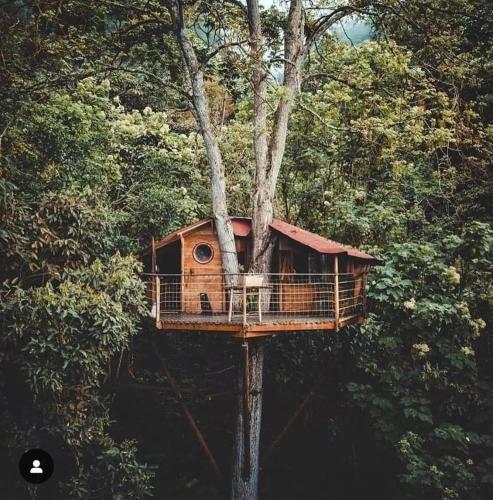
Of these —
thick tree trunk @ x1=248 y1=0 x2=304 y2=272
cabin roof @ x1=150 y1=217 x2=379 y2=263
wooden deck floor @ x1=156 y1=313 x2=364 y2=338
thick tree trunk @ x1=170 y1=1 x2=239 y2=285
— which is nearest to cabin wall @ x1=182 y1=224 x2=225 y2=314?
cabin roof @ x1=150 y1=217 x2=379 y2=263

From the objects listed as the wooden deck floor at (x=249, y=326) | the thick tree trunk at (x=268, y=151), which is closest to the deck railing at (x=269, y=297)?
the thick tree trunk at (x=268, y=151)

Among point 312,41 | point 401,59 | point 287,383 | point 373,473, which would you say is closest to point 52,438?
point 287,383

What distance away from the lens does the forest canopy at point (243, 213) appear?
8.77 m

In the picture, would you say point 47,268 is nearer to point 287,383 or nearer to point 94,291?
point 94,291

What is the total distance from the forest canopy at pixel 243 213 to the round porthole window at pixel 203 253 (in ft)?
6.54

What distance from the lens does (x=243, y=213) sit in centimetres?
1825

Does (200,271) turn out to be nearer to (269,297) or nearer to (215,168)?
(269,297)

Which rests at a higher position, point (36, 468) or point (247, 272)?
point (247, 272)

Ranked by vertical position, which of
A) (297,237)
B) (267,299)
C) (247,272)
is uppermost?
(297,237)

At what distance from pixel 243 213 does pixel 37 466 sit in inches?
501

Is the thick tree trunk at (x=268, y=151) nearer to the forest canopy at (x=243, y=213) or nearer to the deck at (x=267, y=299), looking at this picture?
the forest canopy at (x=243, y=213)

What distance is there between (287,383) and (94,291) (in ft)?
26.1

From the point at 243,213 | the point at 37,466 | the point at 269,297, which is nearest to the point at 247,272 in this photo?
the point at 269,297

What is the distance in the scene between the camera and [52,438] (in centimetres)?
970
